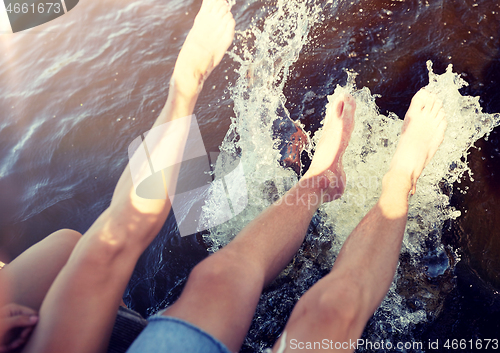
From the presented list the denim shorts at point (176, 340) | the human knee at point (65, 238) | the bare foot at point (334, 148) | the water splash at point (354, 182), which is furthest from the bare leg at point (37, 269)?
the bare foot at point (334, 148)

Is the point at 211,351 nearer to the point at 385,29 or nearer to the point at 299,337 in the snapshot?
the point at 299,337

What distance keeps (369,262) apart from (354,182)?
89 centimetres

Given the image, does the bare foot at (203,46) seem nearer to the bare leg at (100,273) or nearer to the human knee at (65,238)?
the bare leg at (100,273)

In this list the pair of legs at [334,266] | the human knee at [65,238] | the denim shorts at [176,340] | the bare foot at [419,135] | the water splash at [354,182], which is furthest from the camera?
the bare foot at [419,135]

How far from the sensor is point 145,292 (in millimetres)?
1902

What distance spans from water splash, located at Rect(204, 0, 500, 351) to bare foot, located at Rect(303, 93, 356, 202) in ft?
0.58

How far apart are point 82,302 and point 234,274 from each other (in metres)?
0.54

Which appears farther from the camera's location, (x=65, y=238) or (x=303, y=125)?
(x=303, y=125)

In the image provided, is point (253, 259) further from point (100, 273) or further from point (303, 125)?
point (303, 125)

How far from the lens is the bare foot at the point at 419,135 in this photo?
1660 millimetres

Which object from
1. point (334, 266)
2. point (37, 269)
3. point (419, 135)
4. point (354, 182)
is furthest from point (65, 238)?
point (419, 135)

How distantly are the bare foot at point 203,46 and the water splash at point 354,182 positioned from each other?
19.7 inches

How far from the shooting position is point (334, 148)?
1.82 m

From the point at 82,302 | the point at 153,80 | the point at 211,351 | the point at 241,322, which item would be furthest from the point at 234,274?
the point at 153,80
